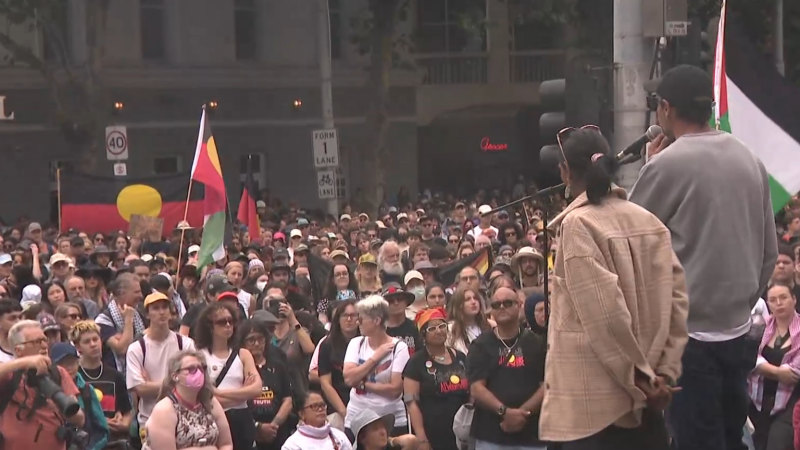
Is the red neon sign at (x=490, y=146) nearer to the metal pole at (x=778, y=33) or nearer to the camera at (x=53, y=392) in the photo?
the metal pole at (x=778, y=33)

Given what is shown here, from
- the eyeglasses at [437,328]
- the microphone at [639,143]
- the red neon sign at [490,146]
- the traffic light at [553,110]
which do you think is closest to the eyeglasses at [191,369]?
the eyeglasses at [437,328]

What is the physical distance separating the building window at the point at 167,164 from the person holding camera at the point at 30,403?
29152 millimetres

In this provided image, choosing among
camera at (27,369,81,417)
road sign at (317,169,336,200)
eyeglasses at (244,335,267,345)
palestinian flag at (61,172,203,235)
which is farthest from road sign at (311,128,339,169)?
camera at (27,369,81,417)

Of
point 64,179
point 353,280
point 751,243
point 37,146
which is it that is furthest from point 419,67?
point 751,243

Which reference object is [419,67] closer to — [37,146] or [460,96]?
[460,96]

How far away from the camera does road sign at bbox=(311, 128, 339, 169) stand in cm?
3091

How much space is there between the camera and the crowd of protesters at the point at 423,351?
Answer: 223 inches

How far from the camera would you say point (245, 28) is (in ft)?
133

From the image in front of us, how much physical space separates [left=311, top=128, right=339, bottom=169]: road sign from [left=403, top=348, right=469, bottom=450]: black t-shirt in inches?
780

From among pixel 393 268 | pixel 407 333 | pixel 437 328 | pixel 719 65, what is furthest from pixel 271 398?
pixel 393 268

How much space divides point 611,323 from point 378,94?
1238 inches

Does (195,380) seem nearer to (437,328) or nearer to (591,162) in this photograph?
(437,328)

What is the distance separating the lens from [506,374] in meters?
10.2

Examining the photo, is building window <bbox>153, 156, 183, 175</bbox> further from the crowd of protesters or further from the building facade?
the crowd of protesters
